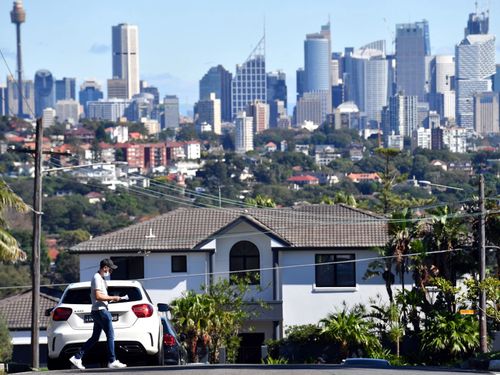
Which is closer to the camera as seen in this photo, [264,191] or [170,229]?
[170,229]

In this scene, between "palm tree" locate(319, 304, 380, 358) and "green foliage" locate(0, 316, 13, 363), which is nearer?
"palm tree" locate(319, 304, 380, 358)

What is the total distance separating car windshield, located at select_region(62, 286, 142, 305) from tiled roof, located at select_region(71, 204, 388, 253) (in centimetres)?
2637

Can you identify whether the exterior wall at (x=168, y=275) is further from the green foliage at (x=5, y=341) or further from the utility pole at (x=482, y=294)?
the utility pole at (x=482, y=294)

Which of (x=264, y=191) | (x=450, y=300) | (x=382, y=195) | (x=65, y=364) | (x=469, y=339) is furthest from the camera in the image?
(x=264, y=191)

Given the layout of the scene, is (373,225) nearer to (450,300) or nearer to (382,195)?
(450,300)

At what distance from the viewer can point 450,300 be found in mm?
41094

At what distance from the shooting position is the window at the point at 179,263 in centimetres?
4784

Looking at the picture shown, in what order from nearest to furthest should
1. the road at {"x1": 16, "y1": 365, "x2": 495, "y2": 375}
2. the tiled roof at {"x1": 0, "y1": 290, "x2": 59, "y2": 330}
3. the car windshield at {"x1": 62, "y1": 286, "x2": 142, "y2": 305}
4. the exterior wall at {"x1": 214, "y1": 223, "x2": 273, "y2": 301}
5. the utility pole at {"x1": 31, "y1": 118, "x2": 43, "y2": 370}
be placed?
the road at {"x1": 16, "y1": 365, "x2": 495, "y2": 375} → the car windshield at {"x1": 62, "y1": 286, "x2": 142, "y2": 305} → the utility pole at {"x1": 31, "y1": 118, "x2": 43, "y2": 370} → the tiled roof at {"x1": 0, "y1": 290, "x2": 59, "y2": 330} → the exterior wall at {"x1": 214, "y1": 223, "x2": 273, "y2": 301}

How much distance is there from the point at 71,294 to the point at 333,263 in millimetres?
27044

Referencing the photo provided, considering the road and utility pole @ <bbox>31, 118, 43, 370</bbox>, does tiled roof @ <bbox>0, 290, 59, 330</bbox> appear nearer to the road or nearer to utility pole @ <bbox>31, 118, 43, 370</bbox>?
utility pole @ <bbox>31, 118, 43, 370</bbox>

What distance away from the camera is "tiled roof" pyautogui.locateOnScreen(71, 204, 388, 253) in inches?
1865

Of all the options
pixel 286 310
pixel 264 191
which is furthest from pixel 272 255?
pixel 264 191

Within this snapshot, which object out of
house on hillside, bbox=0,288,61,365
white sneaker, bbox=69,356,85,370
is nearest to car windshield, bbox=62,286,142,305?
white sneaker, bbox=69,356,85,370

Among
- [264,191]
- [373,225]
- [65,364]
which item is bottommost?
[65,364]
